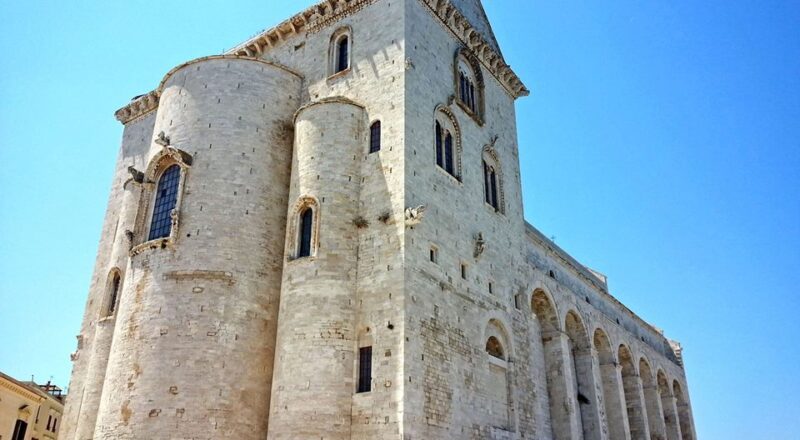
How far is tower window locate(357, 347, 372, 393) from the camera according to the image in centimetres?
1493

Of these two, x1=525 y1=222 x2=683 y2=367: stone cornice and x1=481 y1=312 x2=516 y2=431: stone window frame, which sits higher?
x1=525 y1=222 x2=683 y2=367: stone cornice

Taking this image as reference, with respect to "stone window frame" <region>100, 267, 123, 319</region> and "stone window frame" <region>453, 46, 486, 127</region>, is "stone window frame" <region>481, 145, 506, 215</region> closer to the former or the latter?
"stone window frame" <region>453, 46, 486, 127</region>

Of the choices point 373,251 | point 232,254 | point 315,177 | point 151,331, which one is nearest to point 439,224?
point 373,251

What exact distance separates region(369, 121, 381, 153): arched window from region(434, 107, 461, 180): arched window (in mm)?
1762

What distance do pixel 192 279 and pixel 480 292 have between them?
25.5 feet

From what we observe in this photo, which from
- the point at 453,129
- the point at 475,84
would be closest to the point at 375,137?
the point at 453,129

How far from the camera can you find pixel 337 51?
20.5 meters

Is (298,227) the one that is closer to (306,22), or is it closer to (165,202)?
(165,202)

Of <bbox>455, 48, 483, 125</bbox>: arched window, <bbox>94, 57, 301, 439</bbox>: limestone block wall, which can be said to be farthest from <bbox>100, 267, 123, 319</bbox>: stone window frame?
<bbox>455, 48, 483, 125</bbox>: arched window

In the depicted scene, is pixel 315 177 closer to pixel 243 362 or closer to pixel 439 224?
pixel 439 224

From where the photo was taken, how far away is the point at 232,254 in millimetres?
16984

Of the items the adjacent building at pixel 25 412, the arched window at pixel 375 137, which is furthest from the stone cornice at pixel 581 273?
the adjacent building at pixel 25 412

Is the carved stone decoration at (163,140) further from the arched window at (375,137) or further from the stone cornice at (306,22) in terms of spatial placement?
the arched window at (375,137)

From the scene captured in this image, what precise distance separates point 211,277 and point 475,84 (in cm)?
1121
